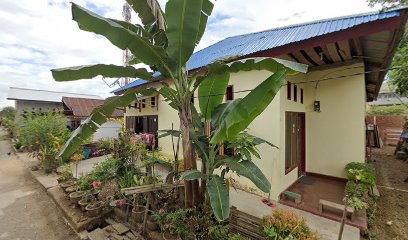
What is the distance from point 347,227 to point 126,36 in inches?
204

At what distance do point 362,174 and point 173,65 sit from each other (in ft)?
17.7

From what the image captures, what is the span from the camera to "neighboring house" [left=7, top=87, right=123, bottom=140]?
48.5ft

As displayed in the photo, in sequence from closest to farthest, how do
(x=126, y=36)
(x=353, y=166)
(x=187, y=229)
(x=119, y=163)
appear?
(x=126, y=36), (x=187, y=229), (x=119, y=163), (x=353, y=166)

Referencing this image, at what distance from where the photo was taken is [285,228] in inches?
111

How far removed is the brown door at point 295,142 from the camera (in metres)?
5.61

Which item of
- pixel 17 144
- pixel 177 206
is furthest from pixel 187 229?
pixel 17 144

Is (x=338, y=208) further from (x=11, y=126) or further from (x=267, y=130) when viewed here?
(x=11, y=126)

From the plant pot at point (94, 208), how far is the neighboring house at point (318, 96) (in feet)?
12.3

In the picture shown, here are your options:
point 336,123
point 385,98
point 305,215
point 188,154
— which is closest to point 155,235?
point 188,154

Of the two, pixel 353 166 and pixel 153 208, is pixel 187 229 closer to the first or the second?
pixel 153 208

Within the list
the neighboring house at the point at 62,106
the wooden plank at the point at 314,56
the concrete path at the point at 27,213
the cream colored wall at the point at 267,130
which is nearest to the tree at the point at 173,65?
the cream colored wall at the point at 267,130

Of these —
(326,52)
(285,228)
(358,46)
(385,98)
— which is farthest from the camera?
(385,98)

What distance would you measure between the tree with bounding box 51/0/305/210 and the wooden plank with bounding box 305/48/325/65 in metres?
3.10

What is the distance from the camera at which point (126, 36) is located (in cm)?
252
